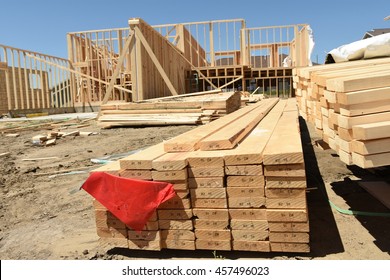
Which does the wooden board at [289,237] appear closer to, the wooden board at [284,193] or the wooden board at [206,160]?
the wooden board at [284,193]

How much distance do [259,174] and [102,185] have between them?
1.31 metres

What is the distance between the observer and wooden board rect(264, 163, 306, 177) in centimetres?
282

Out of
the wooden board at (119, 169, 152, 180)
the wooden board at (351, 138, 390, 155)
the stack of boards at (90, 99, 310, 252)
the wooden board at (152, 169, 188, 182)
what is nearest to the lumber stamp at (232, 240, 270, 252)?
the stack of boards at (90, 99, 310, 252)

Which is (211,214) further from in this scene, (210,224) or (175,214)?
→ (175,214)

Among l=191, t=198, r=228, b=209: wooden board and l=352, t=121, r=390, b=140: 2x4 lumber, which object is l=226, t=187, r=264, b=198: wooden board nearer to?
l=191, t=198, r=228, b=209: wooden board

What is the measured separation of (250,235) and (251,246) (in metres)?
0.09

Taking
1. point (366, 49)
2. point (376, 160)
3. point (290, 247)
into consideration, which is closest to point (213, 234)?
point (290, 247)

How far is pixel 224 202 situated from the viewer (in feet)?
9.84

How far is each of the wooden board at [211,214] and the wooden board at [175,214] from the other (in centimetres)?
6

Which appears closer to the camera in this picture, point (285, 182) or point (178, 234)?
point (285, 182)

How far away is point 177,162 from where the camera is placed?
9.77 feet

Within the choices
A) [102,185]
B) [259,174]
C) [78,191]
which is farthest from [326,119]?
[78,191]

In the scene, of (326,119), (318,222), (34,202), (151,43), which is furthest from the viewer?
(151,43)

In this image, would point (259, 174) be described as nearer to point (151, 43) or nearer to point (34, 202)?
point (34, 202)
